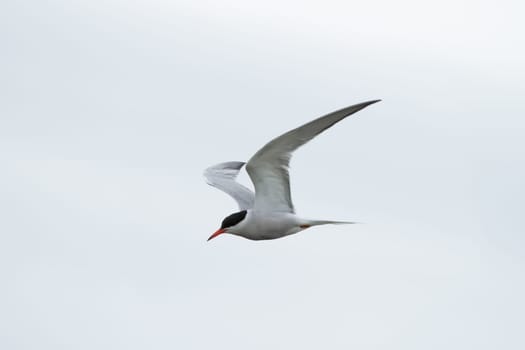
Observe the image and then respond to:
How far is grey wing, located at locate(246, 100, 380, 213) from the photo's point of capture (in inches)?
617

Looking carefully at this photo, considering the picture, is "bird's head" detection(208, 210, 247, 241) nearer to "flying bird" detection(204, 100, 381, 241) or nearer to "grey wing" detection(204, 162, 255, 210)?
"flying bird" detection(204, 100, 381, 241)

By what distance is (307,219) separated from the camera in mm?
17469

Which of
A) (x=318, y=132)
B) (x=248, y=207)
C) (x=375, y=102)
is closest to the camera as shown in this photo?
(x=375, y=102)

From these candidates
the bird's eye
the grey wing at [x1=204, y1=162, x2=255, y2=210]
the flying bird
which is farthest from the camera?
the grey wing at [x1=204, y1=162, x2=255, y2=210]

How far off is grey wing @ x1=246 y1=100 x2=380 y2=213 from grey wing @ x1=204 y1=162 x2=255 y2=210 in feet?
5.19

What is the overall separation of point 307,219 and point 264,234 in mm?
709

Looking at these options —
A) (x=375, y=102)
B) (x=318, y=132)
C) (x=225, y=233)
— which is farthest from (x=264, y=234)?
(x=375, y=102)

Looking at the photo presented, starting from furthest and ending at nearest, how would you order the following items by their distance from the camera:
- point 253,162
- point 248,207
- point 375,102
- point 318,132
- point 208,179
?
1. point 208,179
2. point 248,207
3. point 253,162
4. point 318,132
5. point 375,102

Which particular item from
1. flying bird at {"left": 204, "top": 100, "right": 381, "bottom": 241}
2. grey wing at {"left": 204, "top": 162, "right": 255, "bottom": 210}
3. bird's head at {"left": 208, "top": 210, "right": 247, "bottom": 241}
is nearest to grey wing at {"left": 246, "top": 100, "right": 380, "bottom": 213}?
flying bird at {"left": 204, "top": 100, "right": 381, "bottom": 241}

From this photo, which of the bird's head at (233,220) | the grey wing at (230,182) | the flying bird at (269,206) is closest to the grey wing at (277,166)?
the flying bird at (269,206)

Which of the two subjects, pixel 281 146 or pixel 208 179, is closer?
pixel 281 146

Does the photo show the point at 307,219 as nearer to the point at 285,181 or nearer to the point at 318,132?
the point at 285,181

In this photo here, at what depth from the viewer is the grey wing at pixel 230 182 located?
19505 millimetres

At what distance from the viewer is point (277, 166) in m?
17.0
